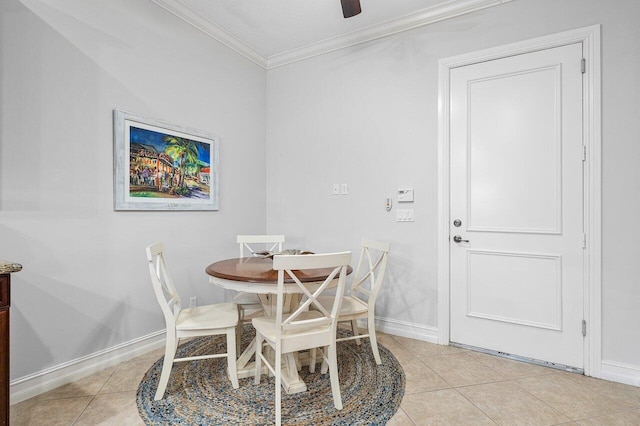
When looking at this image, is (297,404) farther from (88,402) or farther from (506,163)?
(506,163)

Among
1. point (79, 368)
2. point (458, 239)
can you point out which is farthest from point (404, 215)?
point (79, 368)

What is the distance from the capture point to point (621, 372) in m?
2.17

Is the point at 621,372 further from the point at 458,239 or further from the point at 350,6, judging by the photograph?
the point at 350,6

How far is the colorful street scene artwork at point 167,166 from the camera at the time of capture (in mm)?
2490

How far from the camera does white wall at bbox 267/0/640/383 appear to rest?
2162 millimetres

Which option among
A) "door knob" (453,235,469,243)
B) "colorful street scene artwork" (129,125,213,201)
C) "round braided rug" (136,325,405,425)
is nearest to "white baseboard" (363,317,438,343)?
"round braided rug" (136,325,405,425)

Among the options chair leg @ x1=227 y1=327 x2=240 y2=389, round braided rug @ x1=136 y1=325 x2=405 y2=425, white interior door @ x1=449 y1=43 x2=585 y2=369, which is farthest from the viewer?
white interior door @ x1=449 y1=43 x2=585 y2=369

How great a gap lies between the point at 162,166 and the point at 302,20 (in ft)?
5.84

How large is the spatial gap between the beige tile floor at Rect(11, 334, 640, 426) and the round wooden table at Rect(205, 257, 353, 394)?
0.63m

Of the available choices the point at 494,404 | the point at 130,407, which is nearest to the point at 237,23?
the point at 130,407

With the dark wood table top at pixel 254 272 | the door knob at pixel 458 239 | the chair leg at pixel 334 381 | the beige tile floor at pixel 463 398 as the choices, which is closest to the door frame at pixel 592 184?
the beige tile floor at pixel 463 398

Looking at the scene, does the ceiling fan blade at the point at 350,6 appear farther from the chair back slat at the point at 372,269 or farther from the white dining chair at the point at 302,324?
the chair back slat at the point at 372,269

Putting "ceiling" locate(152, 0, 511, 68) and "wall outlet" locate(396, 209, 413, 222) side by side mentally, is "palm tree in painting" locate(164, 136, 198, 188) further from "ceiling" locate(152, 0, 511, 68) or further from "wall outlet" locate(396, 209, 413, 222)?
"wall outlet" locate(396, 209, 413, 222)

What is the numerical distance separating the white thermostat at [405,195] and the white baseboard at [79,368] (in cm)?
231
